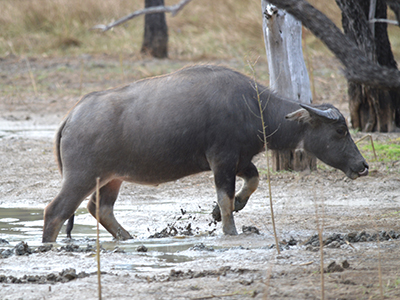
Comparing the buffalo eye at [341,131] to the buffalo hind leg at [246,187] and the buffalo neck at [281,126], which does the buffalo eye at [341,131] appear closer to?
the buffalo neck at [281,126]

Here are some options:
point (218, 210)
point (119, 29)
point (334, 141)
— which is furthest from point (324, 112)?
point (119, 29)

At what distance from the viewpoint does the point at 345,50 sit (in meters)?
3.52

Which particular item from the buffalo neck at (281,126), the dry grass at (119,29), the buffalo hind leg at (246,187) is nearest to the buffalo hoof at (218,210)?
the buffalo hind leg at (246,187)

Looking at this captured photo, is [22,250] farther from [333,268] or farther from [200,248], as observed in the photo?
[333,268]

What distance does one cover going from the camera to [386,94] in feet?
34.3

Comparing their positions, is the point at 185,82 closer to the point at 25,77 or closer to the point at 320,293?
the point at 320,293

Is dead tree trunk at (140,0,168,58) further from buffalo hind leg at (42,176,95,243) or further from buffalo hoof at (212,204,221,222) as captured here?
buffalo hind leg at (42,176,95,243)

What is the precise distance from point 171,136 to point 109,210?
1.14 metres

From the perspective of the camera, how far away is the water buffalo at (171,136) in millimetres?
5980

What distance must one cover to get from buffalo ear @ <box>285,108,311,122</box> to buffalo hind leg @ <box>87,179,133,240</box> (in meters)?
2.08

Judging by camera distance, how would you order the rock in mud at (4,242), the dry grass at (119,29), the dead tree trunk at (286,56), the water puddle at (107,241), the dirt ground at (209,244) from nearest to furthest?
the dirt ground at (209,244) → the water puddle at (107,241) → the rock in mud at (4,242) → the dead tree trunk at (286,56) → the dry grass at (119,29)

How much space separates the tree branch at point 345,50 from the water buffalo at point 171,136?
7.70ft

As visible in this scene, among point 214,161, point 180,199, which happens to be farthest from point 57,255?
point 180,199

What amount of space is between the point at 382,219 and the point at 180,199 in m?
2.79
